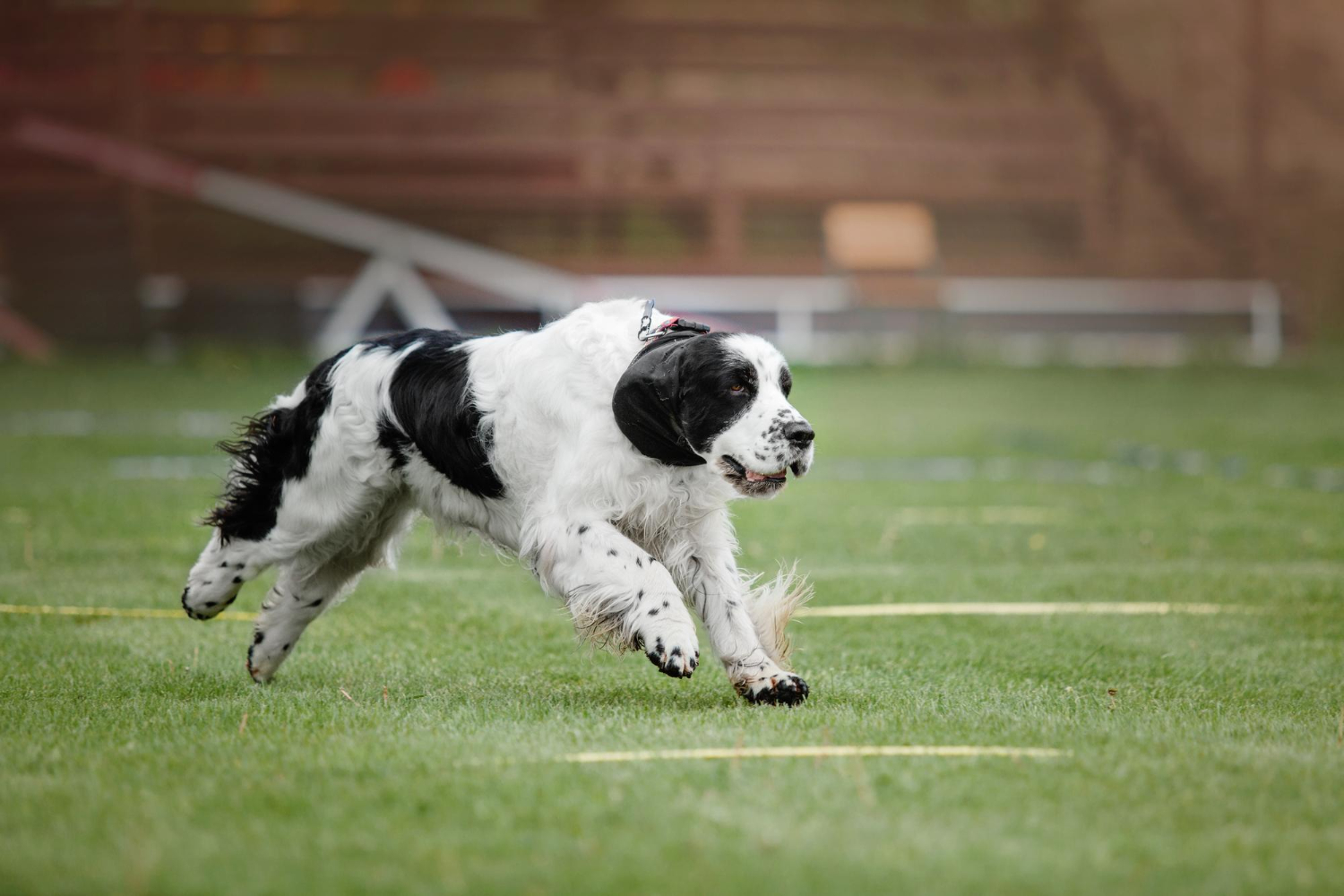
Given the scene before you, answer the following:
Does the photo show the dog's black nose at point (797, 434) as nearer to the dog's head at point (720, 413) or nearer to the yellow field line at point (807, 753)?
the dog's head at point (720, 413)

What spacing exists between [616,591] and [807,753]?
854 millimetres

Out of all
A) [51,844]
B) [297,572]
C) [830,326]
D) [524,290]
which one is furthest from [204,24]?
[51,844]

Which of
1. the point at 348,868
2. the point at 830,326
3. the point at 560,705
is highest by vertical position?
the point at 348,868

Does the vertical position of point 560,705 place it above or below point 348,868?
below

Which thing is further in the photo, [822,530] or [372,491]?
[822,530]

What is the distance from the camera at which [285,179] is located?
73.5 feet

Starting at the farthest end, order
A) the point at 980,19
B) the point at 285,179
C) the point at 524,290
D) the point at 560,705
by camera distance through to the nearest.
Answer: the point at 980,19 < the point at 285,179 < the point at 524,290 < the point at 560,705

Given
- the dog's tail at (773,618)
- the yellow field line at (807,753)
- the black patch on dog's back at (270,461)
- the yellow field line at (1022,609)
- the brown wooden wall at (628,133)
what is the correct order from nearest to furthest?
1. the yellow field line at (807,753)
2. the dog's tail at (773,618)
3. the black patch on dog's back at (270,461)
4. the yellow field line at (1022,609)
5. the brown wooden wall at (628,133)

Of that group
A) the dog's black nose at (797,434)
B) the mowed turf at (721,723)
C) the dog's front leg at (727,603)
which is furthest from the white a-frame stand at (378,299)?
the dog's black nose at (797,434)

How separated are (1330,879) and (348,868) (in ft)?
5.30

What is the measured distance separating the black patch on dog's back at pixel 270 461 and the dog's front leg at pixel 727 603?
115 cm

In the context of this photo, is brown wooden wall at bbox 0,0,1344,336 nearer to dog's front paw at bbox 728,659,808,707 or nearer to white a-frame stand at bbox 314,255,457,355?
white a-frame stand at bbox 314,255,457,355

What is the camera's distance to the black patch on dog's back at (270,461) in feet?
16.6

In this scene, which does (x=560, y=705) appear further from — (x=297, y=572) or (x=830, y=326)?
(x=830, y=326)
